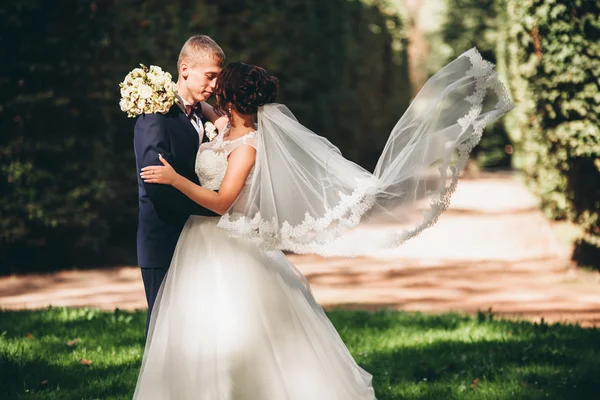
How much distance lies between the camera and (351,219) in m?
3.85

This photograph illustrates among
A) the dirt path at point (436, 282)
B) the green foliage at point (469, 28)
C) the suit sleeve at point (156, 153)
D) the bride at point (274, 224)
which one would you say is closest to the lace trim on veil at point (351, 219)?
the bride at point (274, 224)

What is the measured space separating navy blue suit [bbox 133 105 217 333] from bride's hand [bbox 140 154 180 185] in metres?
0.04

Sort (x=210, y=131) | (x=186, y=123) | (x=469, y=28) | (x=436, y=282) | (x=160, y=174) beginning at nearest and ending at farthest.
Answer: (x=160, y=174) → (x=186, y=123) → (x=210, y=131) → (x=436, y=282) → (x=469, y=28)

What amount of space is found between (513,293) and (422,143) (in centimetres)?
476

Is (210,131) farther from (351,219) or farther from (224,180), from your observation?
(351,219)

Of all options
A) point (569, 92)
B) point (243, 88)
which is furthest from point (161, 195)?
point (569, 92)

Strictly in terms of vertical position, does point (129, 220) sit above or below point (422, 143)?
below

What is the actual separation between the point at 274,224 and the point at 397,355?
88.4 inches

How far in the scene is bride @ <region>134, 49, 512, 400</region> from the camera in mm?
3686

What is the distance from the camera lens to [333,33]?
1652 cm

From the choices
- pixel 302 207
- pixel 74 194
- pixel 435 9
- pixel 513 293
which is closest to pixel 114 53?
pixel 74 194

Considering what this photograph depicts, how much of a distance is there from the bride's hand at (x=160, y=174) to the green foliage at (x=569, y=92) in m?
6.24

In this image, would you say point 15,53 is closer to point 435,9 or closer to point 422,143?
point 422,143

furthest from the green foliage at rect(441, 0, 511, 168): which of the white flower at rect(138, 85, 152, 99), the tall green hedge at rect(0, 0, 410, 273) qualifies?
the white flower at rect(138, 85, 152, 99)
